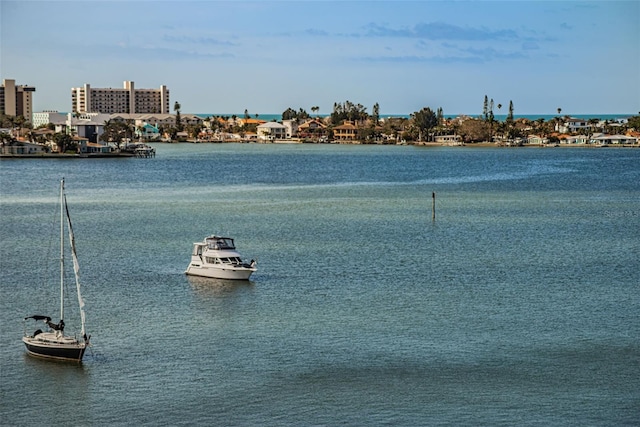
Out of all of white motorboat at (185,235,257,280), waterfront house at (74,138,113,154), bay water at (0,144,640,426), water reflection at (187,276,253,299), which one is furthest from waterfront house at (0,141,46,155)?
water reflection at (187,276,253,299)

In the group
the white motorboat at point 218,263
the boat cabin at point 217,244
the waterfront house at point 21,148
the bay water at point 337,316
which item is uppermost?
the waterfront house at point 21,148

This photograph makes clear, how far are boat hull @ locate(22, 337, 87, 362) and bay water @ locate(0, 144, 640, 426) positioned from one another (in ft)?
0.93

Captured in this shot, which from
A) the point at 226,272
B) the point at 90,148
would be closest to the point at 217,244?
the point at 226,272

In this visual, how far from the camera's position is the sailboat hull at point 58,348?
27891 mm

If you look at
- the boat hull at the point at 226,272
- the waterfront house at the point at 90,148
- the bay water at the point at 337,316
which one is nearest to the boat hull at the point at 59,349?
the bay water at the point at 337,316

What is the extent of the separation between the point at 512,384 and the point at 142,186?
66.5 meters

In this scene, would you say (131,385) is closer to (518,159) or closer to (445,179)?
(445,179)

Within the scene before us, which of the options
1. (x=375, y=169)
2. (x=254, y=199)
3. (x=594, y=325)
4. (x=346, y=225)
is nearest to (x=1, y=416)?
(x=594, y=325)

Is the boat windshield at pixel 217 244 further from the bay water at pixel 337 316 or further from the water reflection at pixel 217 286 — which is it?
the bay water at pixel 337 316

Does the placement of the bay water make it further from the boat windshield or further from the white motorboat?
the boat windshield

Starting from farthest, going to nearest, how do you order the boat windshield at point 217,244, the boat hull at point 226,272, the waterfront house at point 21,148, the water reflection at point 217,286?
1. the waterfront house at point 21,148
2. the boat windshield at point 217,244
3. the boat hull at point 226,272
4. the water reflection at point 217,286

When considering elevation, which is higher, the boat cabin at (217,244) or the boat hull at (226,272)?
the boat cabin at (217,244)

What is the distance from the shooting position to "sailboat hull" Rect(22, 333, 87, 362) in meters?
27.9

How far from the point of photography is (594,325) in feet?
108
